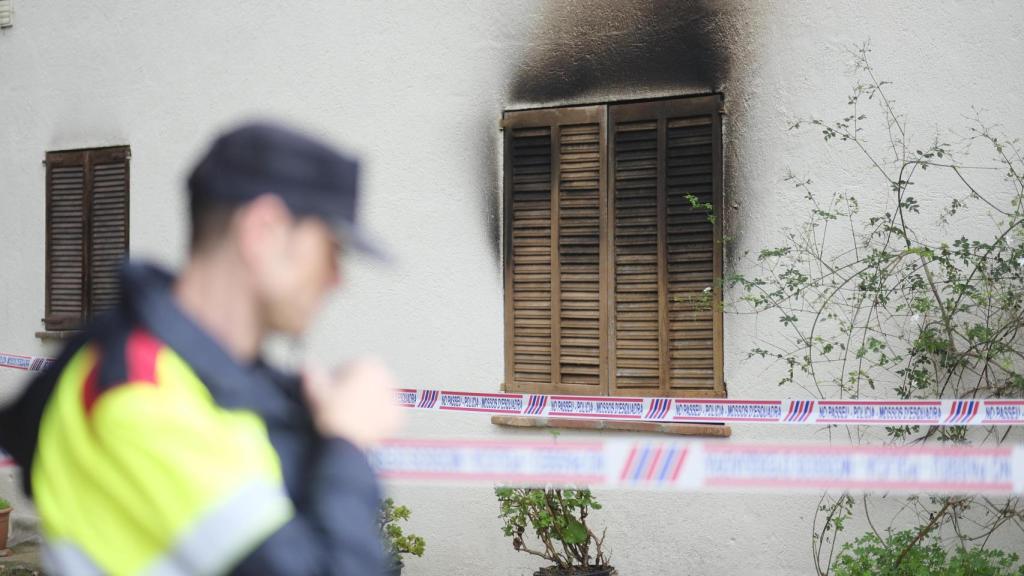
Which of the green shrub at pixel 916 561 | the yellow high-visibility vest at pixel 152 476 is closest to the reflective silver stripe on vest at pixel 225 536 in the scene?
the yellow high-visibility vest at pixel 152 476

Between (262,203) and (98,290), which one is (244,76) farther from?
(262,203)

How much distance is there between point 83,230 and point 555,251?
3748 millimetres

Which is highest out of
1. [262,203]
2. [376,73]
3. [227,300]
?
[376,73]

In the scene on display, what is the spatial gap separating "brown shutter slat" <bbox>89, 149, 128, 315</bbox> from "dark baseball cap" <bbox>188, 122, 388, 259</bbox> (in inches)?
264

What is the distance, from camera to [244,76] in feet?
23.0

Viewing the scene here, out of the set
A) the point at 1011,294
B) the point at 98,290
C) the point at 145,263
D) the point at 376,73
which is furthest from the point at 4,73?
the point at 145,263

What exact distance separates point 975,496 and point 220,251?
15.6 feet

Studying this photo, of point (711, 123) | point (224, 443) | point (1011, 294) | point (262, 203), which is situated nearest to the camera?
point (224, 443)

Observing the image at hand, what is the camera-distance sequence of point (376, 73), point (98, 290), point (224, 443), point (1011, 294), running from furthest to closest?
1. point (98, 290)
2. point (376, 73)
3. point (1011, 294)
4. point (224, 443)

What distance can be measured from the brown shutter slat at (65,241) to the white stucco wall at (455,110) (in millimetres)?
121

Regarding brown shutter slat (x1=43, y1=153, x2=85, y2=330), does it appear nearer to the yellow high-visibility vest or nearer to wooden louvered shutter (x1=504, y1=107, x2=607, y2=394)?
wooden louvered shutter (x1=504, y1=107, x2=607, y2=394)

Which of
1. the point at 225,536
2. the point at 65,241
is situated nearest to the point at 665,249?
the point at 65,241

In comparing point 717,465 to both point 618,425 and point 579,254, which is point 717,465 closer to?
point 618,425

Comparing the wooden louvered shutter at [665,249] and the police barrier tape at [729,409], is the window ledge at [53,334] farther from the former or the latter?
the wooden louvered shutter at [665,249]
